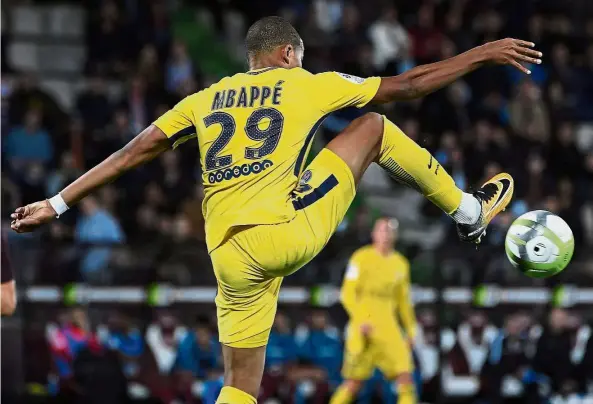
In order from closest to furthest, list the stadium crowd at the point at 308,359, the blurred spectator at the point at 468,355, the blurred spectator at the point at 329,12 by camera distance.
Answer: the stadium crowd at the point at 308,359
the blurred spectator at the point at 468,355
the blurred spectator at the point at 329,12

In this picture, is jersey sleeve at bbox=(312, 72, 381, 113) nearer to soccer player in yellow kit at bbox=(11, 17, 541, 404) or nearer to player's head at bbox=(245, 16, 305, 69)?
soccer player in yellow kit at bbox=(11, 17, 541, 404)

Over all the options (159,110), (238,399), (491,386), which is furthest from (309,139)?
(159,110)

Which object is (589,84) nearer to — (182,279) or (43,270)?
(182,279)

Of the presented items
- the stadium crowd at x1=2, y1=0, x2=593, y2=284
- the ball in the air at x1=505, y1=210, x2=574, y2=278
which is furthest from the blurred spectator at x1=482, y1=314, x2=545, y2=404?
the ball in the air at x1=505, y1=210, x2=574, y2=278

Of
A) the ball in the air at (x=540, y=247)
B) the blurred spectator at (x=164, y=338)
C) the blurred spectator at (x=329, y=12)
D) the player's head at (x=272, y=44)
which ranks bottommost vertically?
the blurred spectator at (x=164, y=338)

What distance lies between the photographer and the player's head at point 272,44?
5961 millimetres

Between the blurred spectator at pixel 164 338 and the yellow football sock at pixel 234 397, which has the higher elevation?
the yellow football sock at pixel 234 397

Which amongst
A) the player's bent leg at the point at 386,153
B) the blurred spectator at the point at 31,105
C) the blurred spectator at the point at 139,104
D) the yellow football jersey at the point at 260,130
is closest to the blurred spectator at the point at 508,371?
the blurred spectator at the point at 139,104

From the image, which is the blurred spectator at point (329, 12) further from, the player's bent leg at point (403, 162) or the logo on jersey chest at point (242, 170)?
the logo on jersey chest at point (242, 170)

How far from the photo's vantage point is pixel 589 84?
15.9 m

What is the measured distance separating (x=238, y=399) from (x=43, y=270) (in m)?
5.53

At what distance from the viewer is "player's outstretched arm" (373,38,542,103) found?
5746mm

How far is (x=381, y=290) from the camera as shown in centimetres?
1188

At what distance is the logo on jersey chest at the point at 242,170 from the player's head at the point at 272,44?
512mm
